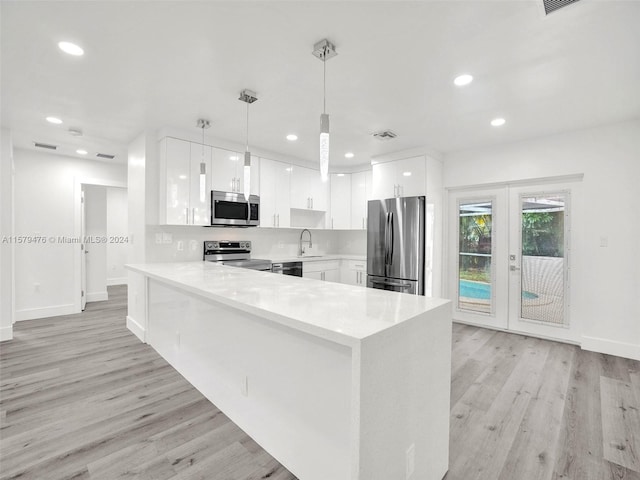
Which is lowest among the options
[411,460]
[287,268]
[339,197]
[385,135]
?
[411,460]

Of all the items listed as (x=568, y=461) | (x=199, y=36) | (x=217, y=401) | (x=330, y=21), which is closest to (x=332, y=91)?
(x=330, y=21)

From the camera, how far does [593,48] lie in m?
2.02

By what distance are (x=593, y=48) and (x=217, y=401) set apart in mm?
3543

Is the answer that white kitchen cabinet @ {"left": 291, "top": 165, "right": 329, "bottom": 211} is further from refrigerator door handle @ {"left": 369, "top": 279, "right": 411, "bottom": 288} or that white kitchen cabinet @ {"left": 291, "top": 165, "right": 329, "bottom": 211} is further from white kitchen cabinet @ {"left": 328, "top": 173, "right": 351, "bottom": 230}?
refrigerator door handle @ {"left": 369, "top": 279, "right": 411, "bottom": 288}

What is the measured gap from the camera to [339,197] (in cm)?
557

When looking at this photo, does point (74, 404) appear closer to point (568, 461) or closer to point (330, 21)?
point (330, 21)

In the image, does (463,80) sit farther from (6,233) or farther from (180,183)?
(6,233)

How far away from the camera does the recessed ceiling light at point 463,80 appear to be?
237cm

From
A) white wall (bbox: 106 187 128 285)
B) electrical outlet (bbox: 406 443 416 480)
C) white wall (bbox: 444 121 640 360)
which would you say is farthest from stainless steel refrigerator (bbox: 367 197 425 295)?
white wall (bbox: 106 187 128 285)

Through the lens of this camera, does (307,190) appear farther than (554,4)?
Yes

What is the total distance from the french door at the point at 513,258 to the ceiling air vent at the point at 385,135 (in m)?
1.59

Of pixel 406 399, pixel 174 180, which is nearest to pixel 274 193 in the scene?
pixel 174 180

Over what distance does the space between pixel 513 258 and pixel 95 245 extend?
718cm

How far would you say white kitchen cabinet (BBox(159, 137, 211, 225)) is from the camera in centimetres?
363
